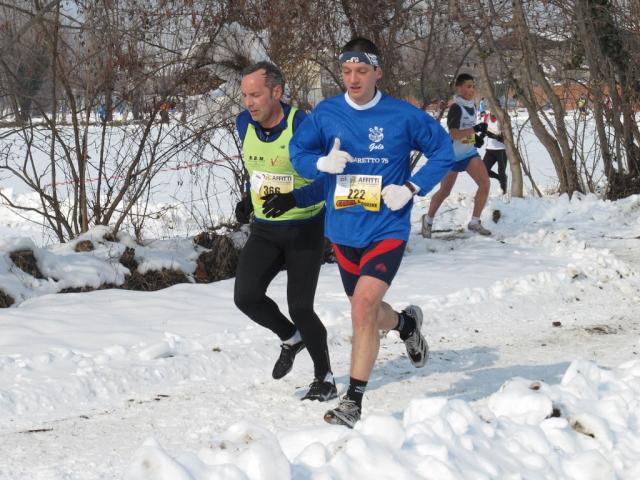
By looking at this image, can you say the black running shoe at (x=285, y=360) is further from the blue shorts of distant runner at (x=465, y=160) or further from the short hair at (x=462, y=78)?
the short hair at (x=462, y=78)

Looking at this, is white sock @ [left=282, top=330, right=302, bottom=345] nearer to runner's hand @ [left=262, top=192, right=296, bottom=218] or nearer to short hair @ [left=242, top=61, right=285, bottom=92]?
runner's hand @ [left=262, top=192, right=296, bottom=218]

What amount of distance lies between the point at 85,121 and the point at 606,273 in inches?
186

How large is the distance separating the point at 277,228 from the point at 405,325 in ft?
2.89

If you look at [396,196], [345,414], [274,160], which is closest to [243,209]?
[274,160]

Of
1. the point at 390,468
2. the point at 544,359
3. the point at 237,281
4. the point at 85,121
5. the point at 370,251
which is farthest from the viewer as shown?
the point at 85,121

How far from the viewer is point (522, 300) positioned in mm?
7750

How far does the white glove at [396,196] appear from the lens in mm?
4617

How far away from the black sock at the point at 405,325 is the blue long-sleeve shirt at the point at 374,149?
28.9 inches

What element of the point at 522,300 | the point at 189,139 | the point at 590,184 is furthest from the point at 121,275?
the point at 590,184

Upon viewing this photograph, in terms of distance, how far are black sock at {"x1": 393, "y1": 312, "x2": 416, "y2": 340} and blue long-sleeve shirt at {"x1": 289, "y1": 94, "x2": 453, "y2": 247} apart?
0.73 metres

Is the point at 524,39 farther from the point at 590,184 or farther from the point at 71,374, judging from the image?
the point at 71,374

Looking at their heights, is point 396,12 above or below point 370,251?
above

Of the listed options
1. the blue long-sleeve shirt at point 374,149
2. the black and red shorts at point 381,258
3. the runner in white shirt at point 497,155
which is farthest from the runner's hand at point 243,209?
the runner in white shirt at point 497,155

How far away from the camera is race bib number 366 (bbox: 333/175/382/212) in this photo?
15.4 ft
